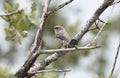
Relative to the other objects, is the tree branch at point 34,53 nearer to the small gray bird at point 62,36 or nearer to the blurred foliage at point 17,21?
the small gray bird at point 62,36

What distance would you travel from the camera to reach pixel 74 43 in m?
2.47

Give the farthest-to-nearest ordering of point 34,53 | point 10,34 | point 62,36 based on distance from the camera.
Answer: point 10,34, point 62,36, point 34,53

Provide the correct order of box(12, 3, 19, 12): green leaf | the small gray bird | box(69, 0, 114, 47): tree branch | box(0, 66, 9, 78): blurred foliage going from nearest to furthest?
box(0, 66, 9, 78): blurred foliage
box(69, 0, 114, 47): tree branch
the small gray bird
box(12, 3, 19, 12): green leaf

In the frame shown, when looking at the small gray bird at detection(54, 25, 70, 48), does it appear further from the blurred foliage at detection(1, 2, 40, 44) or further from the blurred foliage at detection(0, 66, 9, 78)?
the blurred foliage at detection(0, 66, 9, 78)

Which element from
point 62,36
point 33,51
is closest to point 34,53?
point 33,51

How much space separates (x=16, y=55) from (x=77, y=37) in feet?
13.6

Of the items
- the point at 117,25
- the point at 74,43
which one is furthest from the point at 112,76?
the point at 117,25

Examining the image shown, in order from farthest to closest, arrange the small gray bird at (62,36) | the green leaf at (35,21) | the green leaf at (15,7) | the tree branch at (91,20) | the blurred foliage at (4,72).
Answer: the green leaf at (15,7) → the green leaf at (35,21) → the small gray bird at (62,36) → the tree branch at (91,20) → the blurred foliage at (4,72)

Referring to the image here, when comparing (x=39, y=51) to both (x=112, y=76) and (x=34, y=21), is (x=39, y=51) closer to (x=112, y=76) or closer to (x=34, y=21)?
(x=112, y=76)

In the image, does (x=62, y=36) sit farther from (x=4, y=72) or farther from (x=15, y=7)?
(x=4, y=72)

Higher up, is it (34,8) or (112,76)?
(34,8)

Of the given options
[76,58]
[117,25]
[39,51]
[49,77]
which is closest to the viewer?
[39,51]

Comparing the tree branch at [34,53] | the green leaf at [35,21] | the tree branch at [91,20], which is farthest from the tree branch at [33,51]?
the green leaf at [35,21]

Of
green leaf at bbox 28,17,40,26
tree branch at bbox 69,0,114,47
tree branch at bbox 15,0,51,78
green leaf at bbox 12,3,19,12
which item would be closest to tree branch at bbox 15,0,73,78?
tree branch at bbox 15,0,51,78
